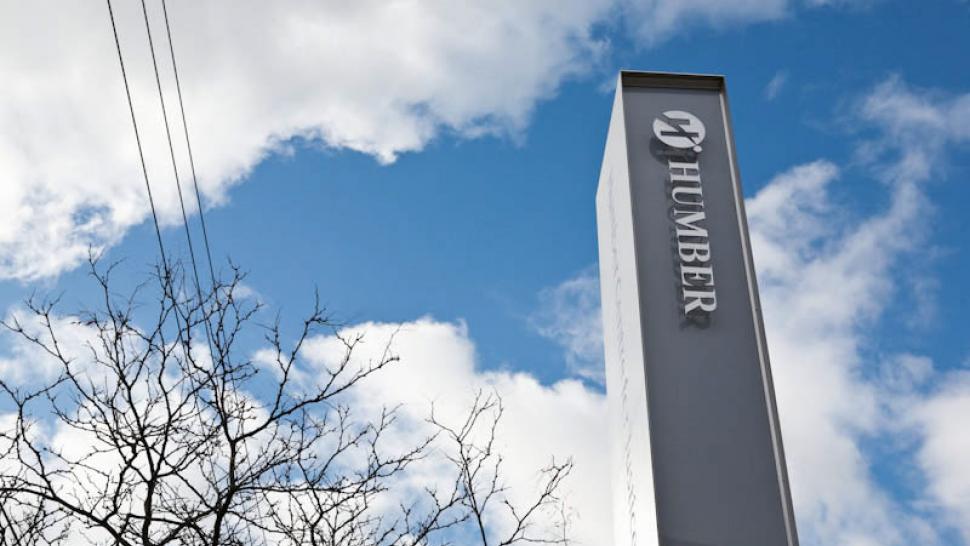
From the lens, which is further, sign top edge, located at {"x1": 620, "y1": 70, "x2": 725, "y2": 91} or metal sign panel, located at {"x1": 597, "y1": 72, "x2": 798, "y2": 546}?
sign top edge, located at {"x1": 620, "y1": 70, "x2": 725, "y2": 91}

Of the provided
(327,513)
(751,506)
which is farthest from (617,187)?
(327,513)

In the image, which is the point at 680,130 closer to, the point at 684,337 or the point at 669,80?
the point at 669,80

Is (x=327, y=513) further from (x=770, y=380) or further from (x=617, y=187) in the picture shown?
(x=617, y=187)

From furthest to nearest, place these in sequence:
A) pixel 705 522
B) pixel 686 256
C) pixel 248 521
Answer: pixel 686 256, pixel 705 522, pixel 248 521

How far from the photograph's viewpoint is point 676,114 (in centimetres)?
1212

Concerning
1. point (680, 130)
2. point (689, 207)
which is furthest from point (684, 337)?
point (680, 130)

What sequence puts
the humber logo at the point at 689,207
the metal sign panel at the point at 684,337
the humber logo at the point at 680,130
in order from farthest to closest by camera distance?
the humber logo at the point at 680,130
the humber logo at the point at 689,207
the metal sign panel at the point at 684,337

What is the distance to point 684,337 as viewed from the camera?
10.4m

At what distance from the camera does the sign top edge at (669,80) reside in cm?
1235

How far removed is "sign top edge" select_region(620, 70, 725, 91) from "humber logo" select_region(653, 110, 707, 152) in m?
0.47

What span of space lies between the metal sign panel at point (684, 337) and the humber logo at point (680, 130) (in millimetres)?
16

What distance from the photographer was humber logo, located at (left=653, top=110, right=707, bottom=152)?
11828 millimetres

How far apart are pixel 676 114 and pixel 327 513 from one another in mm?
7217

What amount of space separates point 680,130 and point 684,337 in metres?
2.93
